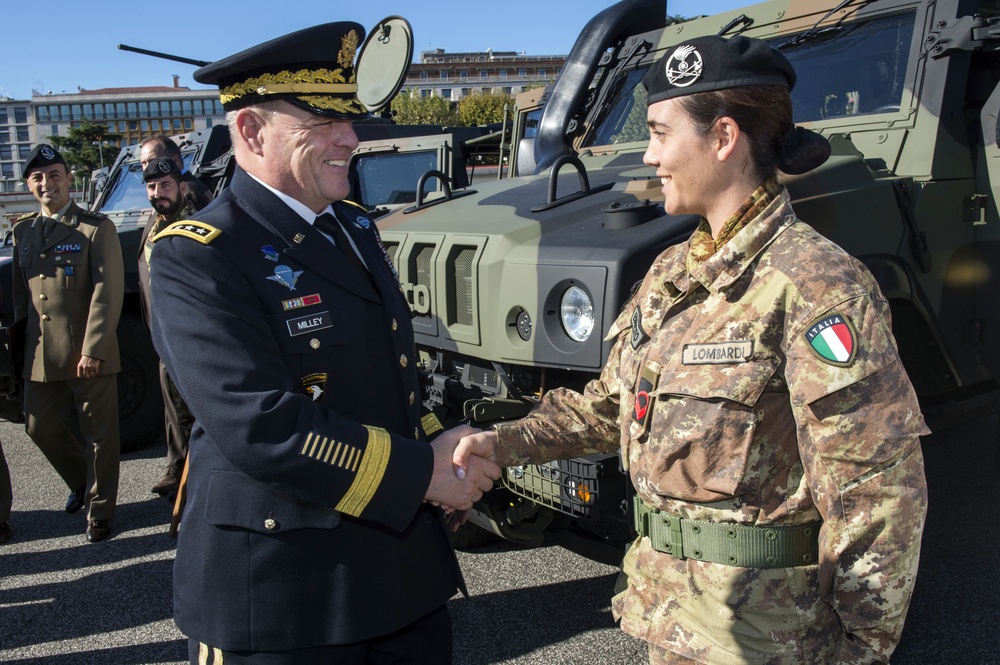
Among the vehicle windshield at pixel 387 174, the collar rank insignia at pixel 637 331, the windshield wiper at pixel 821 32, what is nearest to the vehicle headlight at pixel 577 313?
the collar rank insignia at pixel 637 331

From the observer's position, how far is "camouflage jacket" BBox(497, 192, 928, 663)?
4.43 ft

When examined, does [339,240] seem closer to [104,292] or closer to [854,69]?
A: [854,69]

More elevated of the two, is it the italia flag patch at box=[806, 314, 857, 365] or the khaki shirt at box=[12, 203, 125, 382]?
the italia flag patch at box=[806, 314, 857, 365]

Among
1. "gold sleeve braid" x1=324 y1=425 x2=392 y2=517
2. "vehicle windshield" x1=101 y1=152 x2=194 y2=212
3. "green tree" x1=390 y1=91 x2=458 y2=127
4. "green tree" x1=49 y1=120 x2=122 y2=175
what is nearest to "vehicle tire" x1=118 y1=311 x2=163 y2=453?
"vehicle windshield" x1=101 y1=152 x2=194 y2=212

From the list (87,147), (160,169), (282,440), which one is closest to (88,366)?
(160,169)

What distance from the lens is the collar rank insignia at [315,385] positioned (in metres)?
1.62

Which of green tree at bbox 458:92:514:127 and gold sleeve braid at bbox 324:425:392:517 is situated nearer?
gold sleeve braid at bbox 324:425:392:517

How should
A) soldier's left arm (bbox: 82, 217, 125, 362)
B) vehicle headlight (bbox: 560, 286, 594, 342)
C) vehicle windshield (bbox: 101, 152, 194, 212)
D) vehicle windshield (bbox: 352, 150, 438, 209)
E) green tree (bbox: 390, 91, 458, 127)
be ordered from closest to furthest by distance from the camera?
vehicle headlight (bbox: 560, 286, 594, 342) < soldier's left arm (bbox: 82, 217, 125, 362) < vehicle windshield (bbox: 352, 150, 438, 209) < vehicle windshield (bbox: 101, 152, 194, 212) < green tree (bbox: 390, 91, 458, 127)

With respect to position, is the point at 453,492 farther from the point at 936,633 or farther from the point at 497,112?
the point at 497,112

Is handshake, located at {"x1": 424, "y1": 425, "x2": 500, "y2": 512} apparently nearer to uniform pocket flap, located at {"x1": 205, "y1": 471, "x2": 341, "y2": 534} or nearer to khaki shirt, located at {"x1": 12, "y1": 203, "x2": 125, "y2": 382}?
uniform pocket flap, located at {"x1": 205, "y1": 471, "x2": 341, "y2": 534}

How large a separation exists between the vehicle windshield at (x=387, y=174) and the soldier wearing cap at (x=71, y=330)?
100 inches

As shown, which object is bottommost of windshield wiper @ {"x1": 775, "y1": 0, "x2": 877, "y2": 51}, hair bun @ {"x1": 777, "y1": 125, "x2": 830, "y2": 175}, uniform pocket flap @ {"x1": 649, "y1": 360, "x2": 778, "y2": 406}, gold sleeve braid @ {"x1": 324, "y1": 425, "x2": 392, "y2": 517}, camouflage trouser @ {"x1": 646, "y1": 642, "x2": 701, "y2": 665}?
camouflage trouser @ {"x1": 646, "y1": 642, "x2": 701, "y2": 665}

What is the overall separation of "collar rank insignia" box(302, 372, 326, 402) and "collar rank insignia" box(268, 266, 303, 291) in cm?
16

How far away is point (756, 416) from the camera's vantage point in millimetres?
1468
